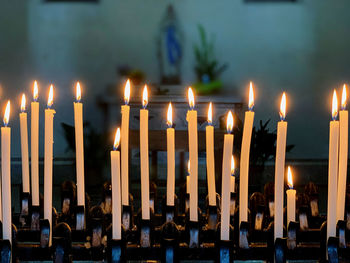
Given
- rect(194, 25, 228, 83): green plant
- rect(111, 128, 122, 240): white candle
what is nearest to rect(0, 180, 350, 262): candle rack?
rect(111, 128, 122, 240): white candle

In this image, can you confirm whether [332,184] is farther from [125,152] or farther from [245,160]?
[125,152]

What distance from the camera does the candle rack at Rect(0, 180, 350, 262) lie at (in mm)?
722

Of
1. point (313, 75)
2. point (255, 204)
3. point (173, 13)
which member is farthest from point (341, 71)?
point (255, 204)

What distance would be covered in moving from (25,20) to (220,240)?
4.31 metres

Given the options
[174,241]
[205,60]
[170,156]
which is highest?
[205,60]

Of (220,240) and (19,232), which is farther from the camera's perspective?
(19,232)

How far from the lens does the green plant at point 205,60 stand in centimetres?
471

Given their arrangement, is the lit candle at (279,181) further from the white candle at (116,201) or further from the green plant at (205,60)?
the green plant at (205,60)

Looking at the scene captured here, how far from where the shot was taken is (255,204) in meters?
0.92

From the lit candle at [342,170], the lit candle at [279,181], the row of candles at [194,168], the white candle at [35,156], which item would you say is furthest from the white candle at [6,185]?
the lit candle at [342,170]

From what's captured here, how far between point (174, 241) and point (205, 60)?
410 cm

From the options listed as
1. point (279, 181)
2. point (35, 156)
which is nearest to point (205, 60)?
point (35, 156)

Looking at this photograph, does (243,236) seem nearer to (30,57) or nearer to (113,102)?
(113,102)

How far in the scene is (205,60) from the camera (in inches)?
187
